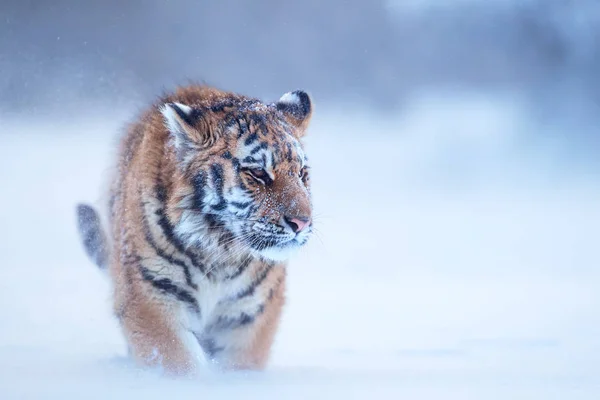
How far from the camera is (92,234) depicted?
383cm

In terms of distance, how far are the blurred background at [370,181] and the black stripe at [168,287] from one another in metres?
0.31

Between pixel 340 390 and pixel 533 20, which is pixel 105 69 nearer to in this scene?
pixel 533 20

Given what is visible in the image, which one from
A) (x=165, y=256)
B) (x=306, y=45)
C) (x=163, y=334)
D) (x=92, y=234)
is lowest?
Result: (x=163, y=334)

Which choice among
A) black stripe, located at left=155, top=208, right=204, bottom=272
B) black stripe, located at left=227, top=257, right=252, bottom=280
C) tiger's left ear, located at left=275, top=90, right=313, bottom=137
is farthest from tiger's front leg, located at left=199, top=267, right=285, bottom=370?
tiger's left ear, located at left=275, top=90, right=313, bottom=137

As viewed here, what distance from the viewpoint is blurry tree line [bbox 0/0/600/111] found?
9.49 metres

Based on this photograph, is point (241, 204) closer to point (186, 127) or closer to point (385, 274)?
point (186, 127)

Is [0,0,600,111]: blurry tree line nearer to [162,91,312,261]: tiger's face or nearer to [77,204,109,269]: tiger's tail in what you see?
[77,204,109,269]: tiger's tail

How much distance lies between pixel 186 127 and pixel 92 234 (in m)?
0.88

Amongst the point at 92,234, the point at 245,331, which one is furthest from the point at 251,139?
the point at 92,234

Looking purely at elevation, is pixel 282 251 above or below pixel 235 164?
below

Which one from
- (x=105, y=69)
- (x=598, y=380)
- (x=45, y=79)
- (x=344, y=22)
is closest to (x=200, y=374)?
(x=598, y=380)

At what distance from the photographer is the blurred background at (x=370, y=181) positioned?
368 cm

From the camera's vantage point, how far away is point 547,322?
4.72m

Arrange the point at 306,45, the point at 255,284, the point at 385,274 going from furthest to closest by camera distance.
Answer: the point at 306,45 < the point at 385,274 < the point at 255,284
